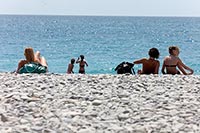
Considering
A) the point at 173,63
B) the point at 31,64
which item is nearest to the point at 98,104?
the point at 31,64

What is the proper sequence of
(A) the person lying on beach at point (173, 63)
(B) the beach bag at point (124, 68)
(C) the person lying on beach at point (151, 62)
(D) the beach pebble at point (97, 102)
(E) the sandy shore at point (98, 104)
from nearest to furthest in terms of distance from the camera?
1. (E) the sandy shore at point (98, 104)
2. (D) the beach pebble at point (97, 102)
3. (C) the person lying on beach at point (151, 62)
4. (A) the person lying on beach at point (173, 63)
5. (B) the beach bag at point (124, 68)

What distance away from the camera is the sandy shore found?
533 cm

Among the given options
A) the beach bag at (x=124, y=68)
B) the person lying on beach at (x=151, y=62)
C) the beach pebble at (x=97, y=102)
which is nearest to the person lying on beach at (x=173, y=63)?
the person lying on beach at (x=151, y=62)

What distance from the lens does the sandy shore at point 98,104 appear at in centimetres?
533

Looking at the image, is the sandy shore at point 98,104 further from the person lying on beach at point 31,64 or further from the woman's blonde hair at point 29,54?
the woman's blonde hair at point 29,54

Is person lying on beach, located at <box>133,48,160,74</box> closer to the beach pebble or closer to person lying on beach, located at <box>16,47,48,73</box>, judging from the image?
person lying on beach, located at <box>16,47,48,73</box>

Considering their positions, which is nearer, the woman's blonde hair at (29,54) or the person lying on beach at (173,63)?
the woman's blonde hair at (29,54)

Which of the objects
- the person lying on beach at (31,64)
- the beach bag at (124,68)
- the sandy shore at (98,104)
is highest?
the person lying on beach at (31,64)

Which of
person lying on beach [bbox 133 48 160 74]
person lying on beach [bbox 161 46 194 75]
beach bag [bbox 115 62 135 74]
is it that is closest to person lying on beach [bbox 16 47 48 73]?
→ beach bag [bbox 115 62 135 74]

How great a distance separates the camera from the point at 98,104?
6305mm

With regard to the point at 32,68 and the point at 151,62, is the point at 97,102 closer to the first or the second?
the point at 32,68

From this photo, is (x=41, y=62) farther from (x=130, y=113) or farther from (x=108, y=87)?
(x=130, y=113)

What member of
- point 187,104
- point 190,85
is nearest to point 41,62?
point 190,85

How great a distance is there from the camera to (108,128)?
207 inches
